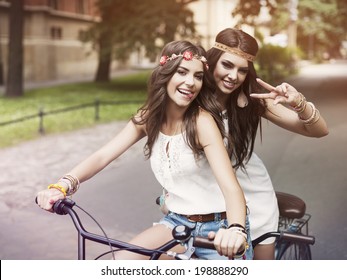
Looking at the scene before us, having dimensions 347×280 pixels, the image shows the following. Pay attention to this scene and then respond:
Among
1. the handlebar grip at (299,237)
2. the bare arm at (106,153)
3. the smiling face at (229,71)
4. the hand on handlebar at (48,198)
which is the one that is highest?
the smiling face at (229,71)

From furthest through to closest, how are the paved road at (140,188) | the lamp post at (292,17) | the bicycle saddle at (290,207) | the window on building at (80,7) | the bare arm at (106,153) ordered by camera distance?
the window on building at (80,7), the lamp post at (292,17), the paved road at (140,188), the bicycle saddle at (290,207), the bare arm at (106,153)

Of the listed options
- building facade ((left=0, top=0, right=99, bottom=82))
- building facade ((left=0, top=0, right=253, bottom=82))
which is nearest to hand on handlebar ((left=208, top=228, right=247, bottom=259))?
building facade ((left=0, top=0, right=253, bottom=82))

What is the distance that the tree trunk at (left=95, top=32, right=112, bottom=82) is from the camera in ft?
38.8

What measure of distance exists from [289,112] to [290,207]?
475mm

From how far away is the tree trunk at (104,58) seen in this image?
11812 millimetres

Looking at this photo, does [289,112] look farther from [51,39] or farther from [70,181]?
[51,39]

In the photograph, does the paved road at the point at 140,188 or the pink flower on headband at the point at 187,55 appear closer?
the pink flower on headband at the point at 187,55

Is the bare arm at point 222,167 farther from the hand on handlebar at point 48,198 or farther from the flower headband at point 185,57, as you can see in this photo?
the hand on handlebar at point 48,198

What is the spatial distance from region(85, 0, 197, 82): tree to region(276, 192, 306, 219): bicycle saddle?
25.3ft

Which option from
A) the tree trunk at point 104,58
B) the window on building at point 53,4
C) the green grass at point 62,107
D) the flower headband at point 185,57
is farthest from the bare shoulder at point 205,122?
the window on building at point 53,4

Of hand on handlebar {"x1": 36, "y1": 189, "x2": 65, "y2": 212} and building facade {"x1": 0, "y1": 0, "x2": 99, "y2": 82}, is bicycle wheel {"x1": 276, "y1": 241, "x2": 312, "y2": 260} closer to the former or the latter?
hand on handlebar {"x1": 36, "y1": 189, "x2": 65, "y2": 212}

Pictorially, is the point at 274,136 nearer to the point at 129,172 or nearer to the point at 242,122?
the point at 129,172

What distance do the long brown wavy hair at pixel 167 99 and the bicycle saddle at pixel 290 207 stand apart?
551mm
